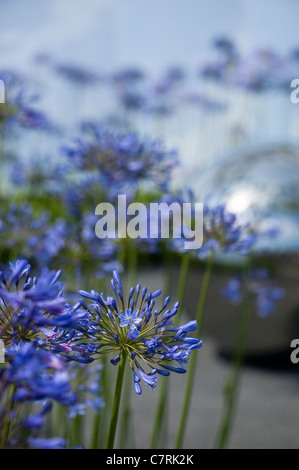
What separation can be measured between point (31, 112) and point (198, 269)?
249 centimetres

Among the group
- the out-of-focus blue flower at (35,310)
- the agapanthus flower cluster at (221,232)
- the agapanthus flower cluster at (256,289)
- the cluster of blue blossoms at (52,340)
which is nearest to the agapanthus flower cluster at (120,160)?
the agapanthus flower cluster at (221,232)

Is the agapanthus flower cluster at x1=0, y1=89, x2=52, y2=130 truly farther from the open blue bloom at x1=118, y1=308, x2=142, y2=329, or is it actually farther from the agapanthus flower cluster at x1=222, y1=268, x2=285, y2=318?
the open blue bloom at x1=118, y1=308, x2=142, y2=329

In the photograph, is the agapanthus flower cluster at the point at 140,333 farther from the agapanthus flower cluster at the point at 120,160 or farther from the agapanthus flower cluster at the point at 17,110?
the agapanthus flower cluster at the point at 17,110

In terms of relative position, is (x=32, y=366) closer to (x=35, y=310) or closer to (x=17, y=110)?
(x=35, y=310)

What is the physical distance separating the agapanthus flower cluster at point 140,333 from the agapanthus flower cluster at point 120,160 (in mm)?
1108

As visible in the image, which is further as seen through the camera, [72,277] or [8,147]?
[8,147]

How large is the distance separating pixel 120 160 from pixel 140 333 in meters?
1.18

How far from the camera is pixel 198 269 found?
452 cm

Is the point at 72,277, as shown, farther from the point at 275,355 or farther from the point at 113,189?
the point at 275,355

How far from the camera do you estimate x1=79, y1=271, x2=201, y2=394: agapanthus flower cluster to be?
88 cm

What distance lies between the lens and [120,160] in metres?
2.06

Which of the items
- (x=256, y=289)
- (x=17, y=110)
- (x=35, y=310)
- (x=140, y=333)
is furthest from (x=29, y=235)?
(x=35, y=310)

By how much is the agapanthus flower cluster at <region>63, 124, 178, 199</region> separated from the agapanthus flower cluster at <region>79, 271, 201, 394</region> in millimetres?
1108
